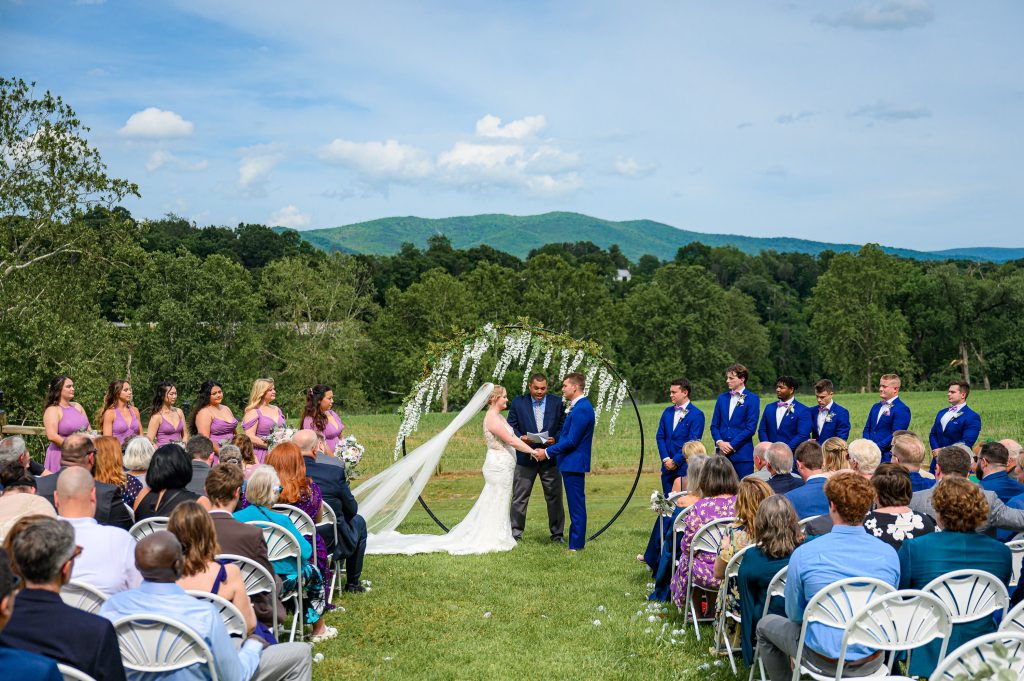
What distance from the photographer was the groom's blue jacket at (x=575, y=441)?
Answer: 10953 millimetres

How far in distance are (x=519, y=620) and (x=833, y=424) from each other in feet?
18.1

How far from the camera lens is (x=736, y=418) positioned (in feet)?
37.2

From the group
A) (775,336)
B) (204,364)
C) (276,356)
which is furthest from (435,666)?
(775,336)

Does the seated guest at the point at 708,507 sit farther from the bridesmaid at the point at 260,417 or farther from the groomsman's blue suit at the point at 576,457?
the bridesmaid at the point at 260,417

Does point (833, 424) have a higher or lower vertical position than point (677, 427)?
higher

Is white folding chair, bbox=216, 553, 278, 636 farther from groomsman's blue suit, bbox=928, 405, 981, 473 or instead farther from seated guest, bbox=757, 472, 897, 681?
groomsman's blue suit, bbox=928, 405, 981, 473

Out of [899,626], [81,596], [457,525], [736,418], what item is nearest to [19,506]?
[81,596]

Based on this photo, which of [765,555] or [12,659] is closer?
[12,659]

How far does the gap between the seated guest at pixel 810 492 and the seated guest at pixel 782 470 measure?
0.28 m

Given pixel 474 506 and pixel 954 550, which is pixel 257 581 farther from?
pixel 474 506

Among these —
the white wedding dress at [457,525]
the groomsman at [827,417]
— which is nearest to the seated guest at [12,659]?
the white wedding dress at [457,525]

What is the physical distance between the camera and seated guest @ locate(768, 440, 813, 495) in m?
7.67

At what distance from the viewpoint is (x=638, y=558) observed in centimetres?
1003

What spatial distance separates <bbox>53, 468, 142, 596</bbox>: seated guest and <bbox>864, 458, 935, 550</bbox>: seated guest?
14.8ft
